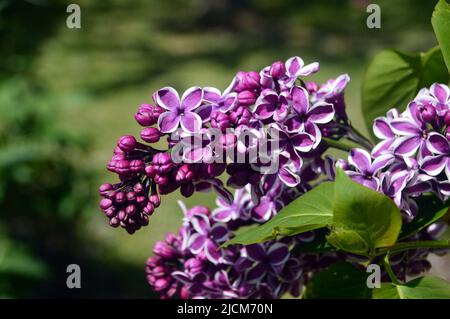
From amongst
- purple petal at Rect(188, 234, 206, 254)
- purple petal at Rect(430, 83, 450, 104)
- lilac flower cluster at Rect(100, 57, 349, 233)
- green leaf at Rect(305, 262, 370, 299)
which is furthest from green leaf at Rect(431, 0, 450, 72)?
purple petal at Rect(188, 234, 206, 254)

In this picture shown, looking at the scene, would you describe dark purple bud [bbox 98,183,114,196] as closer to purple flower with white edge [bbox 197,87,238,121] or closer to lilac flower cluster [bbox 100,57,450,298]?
lilac flower cluster [bbox 100,57,450,298]

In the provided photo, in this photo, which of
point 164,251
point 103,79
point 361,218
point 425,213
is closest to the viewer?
point 361,218

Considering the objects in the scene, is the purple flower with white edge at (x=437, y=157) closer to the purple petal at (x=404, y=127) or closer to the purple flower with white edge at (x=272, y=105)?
the purple petal at (x=404, y=127)

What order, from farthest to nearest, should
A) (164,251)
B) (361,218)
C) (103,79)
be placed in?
(103,79) < (164,251) < (361,218)

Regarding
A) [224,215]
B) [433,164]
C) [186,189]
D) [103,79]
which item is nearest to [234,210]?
[224,215]

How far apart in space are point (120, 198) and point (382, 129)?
27cm

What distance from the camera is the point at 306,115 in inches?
25.6

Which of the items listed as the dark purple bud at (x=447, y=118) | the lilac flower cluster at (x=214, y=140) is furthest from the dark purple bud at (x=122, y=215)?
the dark purple bud at (x=447, y=118)

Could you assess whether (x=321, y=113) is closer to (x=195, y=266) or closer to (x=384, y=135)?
(x=384, y=135)

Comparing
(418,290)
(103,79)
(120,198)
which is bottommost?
(418,290)

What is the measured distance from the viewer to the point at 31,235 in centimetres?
256

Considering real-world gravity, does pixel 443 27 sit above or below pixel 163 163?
above

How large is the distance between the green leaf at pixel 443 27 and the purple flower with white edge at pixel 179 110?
23 centimetres

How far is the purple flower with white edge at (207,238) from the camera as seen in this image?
0.75m
